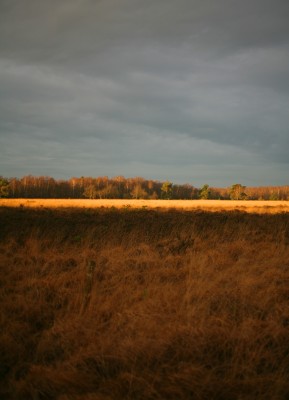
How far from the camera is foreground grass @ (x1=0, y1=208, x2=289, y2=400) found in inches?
112

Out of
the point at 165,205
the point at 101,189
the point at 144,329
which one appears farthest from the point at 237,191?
the point at 144,329

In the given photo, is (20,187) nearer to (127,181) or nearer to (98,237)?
(127,181)

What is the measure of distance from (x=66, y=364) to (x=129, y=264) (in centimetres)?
392

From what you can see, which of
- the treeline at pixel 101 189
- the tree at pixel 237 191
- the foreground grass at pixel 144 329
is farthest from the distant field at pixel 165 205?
the tree at pixel 237 191

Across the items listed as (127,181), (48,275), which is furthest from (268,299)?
(127,181)

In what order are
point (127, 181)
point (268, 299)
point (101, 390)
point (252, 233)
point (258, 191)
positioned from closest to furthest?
point (101, 390) < point (268, 299) < point (252, 233) < point (127, 181) < point (258, 191)

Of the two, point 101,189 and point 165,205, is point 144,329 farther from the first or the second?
point 101,189

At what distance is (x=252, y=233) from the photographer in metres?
11.9

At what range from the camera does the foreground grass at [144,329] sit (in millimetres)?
2850

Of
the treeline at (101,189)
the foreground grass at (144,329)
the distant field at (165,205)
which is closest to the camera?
the foreground grass at (144,329)

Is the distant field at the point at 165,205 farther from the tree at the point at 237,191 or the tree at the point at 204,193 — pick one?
the tree at the point at 237,191

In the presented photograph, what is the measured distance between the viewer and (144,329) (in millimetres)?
3789

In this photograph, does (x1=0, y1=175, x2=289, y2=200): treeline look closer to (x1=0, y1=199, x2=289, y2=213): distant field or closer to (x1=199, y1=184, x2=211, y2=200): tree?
(x1=199, y1=184, x2=211, y2=200): tree

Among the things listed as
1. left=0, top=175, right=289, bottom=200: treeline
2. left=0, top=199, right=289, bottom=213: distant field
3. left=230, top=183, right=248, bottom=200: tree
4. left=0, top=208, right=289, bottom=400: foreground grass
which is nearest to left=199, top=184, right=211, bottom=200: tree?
left=0, top=175, right=289, bottom=200: treeline
